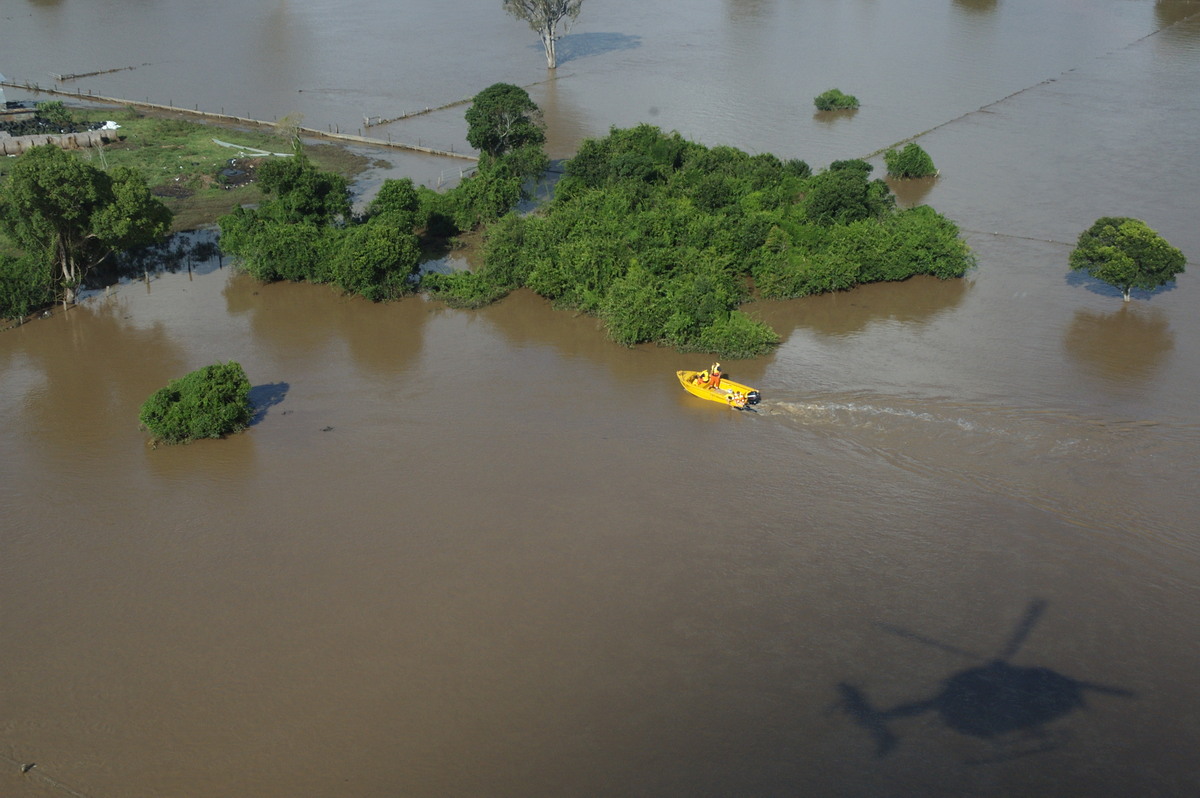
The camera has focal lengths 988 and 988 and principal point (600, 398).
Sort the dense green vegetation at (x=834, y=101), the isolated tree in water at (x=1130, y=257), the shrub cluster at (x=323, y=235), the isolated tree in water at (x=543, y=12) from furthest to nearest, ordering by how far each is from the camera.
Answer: the isolated tree in water at (x=543, y=12) < the dense green vegetation at (x=834, y=101) < the shrub cluster at (x=323, y=235) < the isolated tree in water at (x=1130, y=257)

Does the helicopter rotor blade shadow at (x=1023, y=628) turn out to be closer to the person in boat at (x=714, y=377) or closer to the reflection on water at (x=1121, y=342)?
the person in boat at (x=714, y=377)

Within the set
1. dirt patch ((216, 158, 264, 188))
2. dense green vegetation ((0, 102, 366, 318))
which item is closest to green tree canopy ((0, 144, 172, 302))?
dense green vegetation ((0, 102, 366, 318))

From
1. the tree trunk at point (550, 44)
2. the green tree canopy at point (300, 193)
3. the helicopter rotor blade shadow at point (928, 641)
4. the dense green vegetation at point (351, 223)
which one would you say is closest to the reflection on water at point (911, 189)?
the dense green vegetation at point (351, 223)

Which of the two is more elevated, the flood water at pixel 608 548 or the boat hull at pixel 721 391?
the boat hull at pixel 721 391

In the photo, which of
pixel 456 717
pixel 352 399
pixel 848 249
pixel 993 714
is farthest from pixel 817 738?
pixel 848 249

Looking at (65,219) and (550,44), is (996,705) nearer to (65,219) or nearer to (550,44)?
(65,219)

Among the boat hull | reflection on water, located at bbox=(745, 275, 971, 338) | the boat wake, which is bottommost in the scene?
the boat wake

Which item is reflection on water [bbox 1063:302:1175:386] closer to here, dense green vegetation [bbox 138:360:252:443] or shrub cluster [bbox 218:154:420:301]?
shrub cluster [bbox 218:154:420:301]
